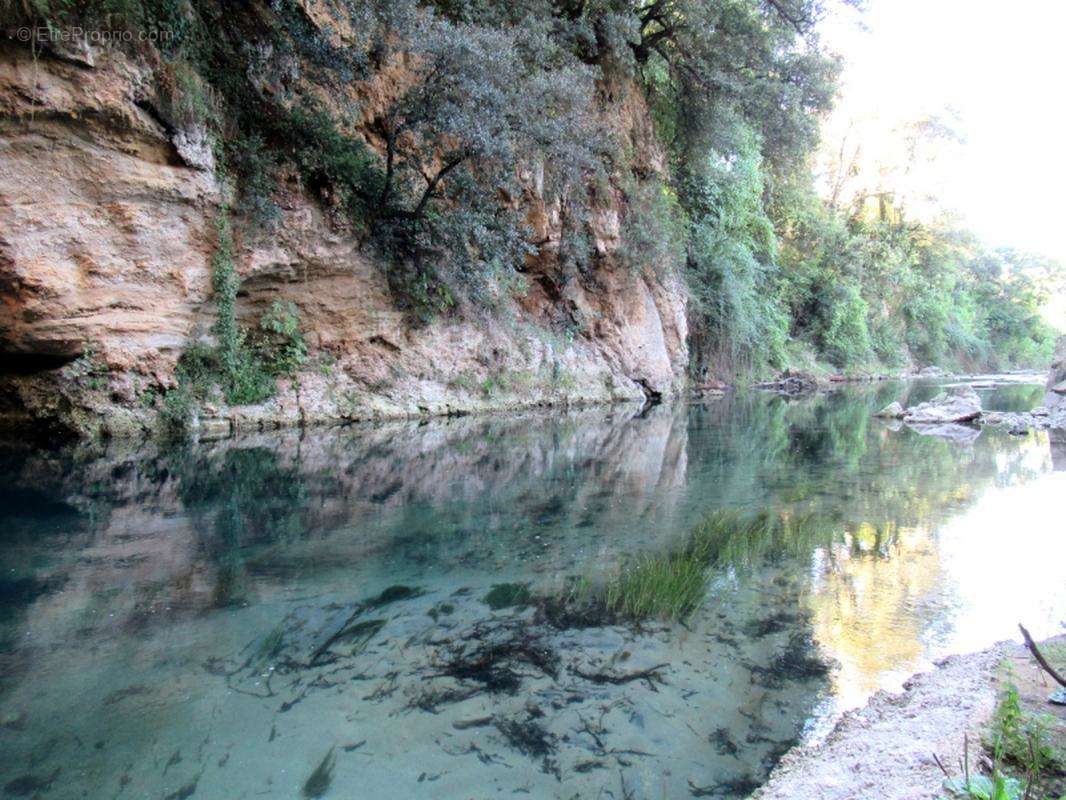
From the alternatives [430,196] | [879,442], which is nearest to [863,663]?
[879,442]

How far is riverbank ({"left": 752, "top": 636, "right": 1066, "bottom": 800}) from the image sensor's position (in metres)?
1.94

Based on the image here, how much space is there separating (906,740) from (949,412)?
1376cm

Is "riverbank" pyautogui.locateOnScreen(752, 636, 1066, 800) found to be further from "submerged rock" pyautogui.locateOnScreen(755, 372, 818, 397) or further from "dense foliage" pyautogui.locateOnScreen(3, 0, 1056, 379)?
"submerged rock" pyautogui.locateOnScreen(755, 372, 818, 397)

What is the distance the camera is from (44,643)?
2996mm

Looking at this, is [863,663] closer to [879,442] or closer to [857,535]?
[857,535]

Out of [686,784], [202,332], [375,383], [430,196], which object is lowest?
[686,784]

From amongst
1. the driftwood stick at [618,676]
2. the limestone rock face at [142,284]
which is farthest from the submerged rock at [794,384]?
the driftwood stick at [618,676]

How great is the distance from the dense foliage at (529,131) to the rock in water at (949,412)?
8704mm

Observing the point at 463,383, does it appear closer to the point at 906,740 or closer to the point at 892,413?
the point at 892,413

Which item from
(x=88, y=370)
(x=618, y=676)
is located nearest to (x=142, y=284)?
(x=88, y=370)

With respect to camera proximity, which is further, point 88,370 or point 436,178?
point 436,178

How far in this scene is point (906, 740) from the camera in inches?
85.3

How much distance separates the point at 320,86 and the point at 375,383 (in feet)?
18.9

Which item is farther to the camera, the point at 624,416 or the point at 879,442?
the point at 624,416
